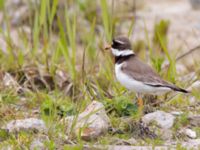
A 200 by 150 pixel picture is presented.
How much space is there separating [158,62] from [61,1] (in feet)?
11.8

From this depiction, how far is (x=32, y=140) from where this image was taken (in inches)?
197

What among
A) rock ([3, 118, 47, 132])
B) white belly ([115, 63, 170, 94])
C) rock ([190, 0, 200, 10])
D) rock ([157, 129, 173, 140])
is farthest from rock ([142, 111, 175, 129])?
rock ([190, 0, 200, 10])

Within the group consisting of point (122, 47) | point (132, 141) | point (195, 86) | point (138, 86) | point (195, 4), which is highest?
point (122, 47)

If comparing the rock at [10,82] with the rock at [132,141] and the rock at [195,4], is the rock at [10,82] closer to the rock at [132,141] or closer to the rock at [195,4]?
the rock at [132,141]

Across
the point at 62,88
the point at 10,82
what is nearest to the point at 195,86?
the point at 62,88

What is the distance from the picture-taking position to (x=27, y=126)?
17.1ft

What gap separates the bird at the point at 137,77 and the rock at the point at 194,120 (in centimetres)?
33

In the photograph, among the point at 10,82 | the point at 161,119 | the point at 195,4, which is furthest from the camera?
the point at 195,4

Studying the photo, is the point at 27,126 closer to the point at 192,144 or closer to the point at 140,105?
the point at 140,105

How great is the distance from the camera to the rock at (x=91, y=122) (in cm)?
505

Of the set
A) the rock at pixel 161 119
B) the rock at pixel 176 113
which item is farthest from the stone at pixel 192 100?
the rock at pixel 161 119

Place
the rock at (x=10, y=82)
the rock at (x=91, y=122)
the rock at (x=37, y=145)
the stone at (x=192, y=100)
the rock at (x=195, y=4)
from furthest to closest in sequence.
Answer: the rock at (x=195, y=4) → the rock at (x=10, y=82) → the stone at (x=192, y=100) → the rock at (x=91, y=122) → the rock at (x=37, y=145)

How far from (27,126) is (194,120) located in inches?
50.5

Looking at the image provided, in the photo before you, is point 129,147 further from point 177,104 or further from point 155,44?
point 155,44
